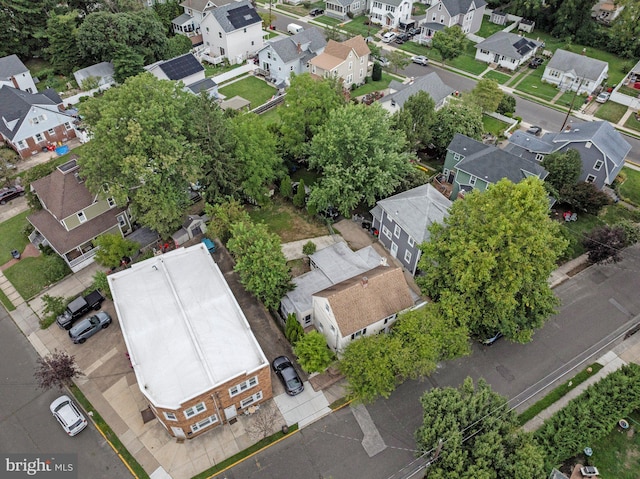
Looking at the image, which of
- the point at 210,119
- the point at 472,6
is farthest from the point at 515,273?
the point at 472,6

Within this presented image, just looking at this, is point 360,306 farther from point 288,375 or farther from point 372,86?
point 372,86

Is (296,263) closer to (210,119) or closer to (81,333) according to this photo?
(210,119)

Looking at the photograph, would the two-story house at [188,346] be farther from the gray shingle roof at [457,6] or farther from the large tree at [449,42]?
the gray shingle roof at [457,6]

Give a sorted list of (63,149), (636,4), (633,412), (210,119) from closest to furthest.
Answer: (633,412)
(210,119)
(63,149)
(636,4)

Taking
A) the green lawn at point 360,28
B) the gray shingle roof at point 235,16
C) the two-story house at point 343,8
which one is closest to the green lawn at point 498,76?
the green lawn at point 360,28

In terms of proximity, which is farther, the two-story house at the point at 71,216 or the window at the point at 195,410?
the two-story house at the point at 71,216

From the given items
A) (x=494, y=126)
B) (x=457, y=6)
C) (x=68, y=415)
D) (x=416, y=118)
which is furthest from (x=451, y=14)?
(x=68, y=415)
